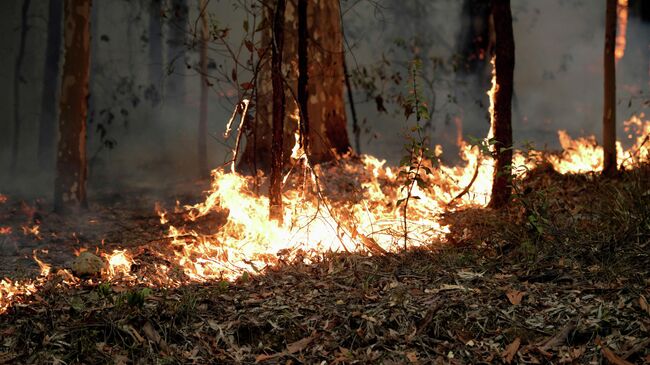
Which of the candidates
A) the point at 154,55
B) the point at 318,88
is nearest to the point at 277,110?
the point at 318,88

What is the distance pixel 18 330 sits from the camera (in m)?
4.29

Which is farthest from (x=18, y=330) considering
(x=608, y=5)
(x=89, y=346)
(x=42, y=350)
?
(x=608, y=5)

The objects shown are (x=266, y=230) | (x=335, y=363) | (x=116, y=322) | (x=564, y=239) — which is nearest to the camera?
(x=335, y=363)

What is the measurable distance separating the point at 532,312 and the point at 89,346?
2928 mm

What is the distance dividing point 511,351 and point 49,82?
48.2 ft

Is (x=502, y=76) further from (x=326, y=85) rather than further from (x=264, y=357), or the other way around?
(x=264, y=357)

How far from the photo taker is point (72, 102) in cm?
942

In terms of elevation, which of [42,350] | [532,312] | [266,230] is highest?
[266,230]

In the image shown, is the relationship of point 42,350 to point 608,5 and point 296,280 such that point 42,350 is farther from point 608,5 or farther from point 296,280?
point 608,5

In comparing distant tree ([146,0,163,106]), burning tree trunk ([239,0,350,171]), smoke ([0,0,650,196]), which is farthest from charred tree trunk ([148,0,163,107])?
burning tree trunk ([239,0,350,171])

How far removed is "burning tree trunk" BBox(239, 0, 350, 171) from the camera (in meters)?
10.4

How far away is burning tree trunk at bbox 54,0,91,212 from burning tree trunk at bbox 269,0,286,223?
4.21 metres

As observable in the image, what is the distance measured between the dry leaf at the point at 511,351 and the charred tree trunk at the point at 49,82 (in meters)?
14.4

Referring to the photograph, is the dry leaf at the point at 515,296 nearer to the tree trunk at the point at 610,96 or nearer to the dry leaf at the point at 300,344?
the dry leaf at the point at 300,344
